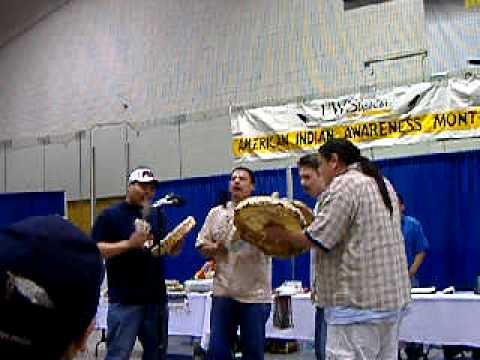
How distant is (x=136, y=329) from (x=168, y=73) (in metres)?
9.07

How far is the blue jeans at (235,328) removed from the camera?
15.2 feet

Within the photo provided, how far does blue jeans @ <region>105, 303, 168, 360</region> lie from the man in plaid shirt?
151 cm

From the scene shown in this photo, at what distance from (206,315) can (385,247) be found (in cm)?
417

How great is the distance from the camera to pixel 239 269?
4.69 m

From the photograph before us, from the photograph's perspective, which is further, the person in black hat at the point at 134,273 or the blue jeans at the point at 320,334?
the blue jeans at the point at 320,334

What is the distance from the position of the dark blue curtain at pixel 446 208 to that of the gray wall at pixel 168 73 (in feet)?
1.68

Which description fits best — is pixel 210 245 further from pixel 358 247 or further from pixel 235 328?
pixel 358 247

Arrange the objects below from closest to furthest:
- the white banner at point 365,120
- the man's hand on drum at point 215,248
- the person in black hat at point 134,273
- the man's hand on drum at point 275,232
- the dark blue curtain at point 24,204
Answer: the man's hand on drum at point 275,232, the person in black hat at point 134,273, the man's hand on drum at point 215,248, the white banner at point 365,120, the dark blue curtain at point 24,204

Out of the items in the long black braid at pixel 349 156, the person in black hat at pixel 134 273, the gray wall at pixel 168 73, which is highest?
the gray wall at pixel 168 73

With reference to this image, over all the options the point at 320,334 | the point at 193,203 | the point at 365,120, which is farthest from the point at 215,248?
the point at 193,203

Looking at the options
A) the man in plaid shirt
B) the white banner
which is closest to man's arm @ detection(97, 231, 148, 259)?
the man in plaid shirt

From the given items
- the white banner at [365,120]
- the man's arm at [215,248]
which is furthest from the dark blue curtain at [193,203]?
the man's arm at [215,248]

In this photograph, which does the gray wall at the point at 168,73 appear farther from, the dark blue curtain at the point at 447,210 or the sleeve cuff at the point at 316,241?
the sleeve cuff at the point at 316,241

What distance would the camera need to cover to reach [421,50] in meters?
9.97
